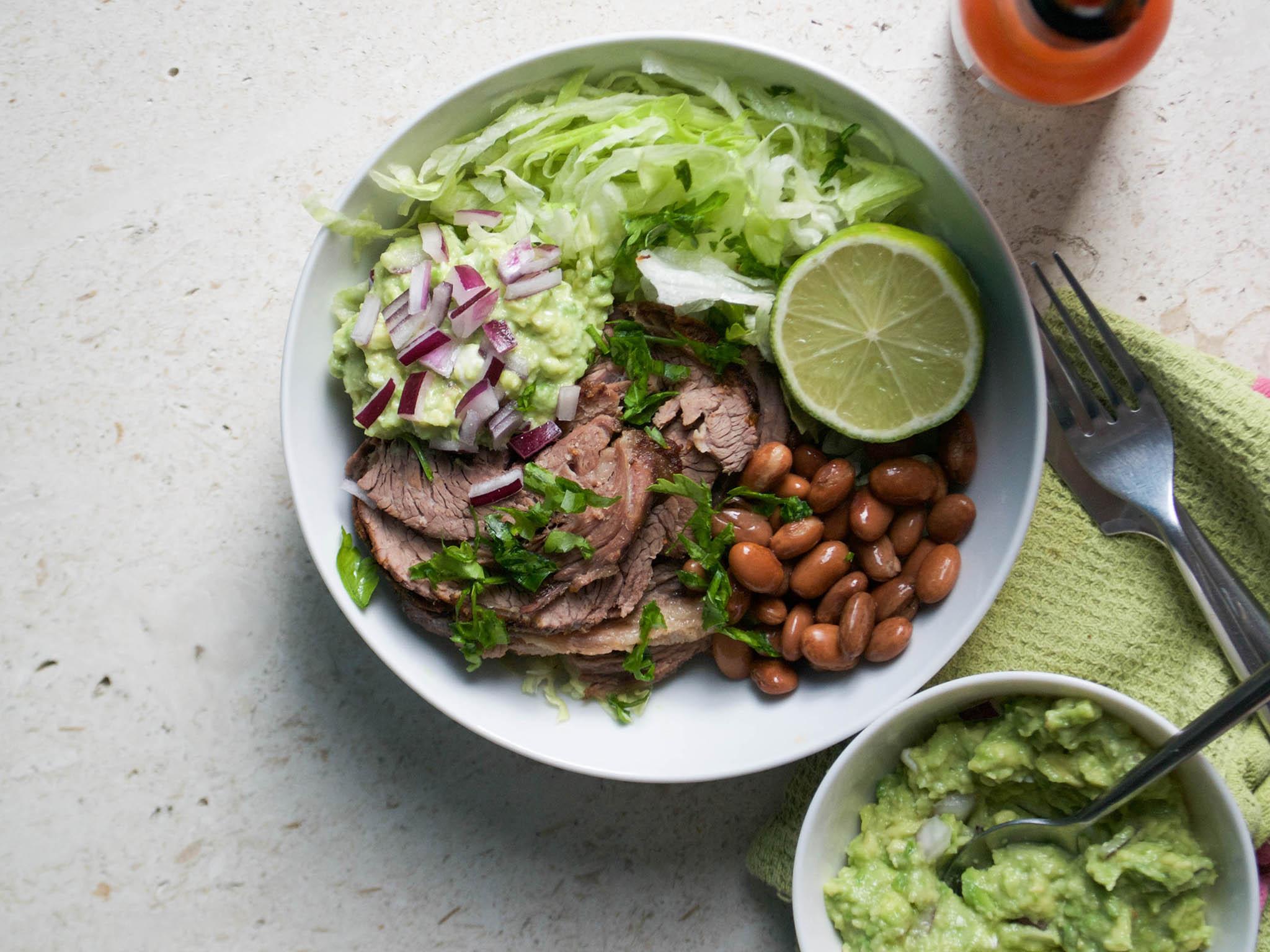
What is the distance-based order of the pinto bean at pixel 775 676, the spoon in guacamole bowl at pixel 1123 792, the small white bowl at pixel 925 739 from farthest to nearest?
the pinto bean at pixel 775 676, the small white bowl at pixel 925 739, the spoon in guacamole bowl at pixel 1123 792

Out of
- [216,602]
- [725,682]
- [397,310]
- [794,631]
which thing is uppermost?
[397,310]

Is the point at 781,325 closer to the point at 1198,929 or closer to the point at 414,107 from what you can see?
the point at 414,107

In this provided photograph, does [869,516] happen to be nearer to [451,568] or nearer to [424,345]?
[451,568]

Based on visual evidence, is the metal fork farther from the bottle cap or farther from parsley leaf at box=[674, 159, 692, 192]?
parsley leaf at box=[674, 159, 692, 192]

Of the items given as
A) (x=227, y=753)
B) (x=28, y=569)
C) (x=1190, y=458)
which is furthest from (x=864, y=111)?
(x=28, y=569)

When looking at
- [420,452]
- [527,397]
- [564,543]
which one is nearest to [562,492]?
[564,543]

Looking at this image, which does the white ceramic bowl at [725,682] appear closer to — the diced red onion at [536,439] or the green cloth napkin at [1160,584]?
the green cloth napkin at [1160,584]

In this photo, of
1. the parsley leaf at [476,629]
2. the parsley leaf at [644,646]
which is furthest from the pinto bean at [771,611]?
the parsley leaf at [476,629]
